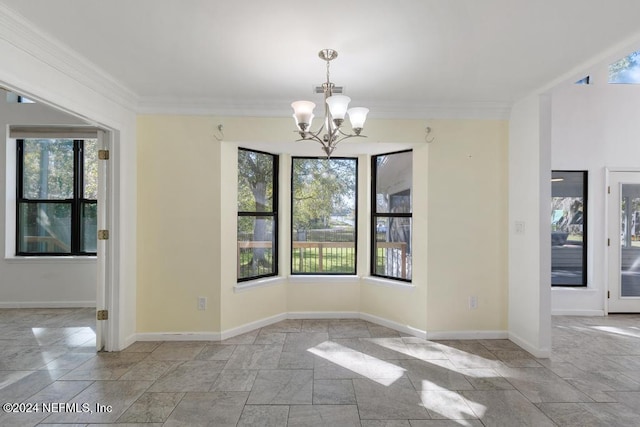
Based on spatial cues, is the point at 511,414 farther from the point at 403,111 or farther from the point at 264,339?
the point at 403,111

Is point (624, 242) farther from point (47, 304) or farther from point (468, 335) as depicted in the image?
point (47, 304)

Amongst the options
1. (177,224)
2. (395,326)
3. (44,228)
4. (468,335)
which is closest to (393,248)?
(395,326)

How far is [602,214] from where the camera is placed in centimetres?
445

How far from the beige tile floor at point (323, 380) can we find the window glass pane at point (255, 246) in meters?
0.74

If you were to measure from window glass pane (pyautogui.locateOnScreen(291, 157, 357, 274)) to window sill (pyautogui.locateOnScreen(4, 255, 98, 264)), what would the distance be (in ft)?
9.89

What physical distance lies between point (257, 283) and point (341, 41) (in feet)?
9.09

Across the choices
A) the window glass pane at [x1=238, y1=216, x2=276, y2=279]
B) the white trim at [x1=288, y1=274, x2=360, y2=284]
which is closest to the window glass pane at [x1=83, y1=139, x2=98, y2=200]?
the window glass pane at [x1=238, y1=216, x2=276, y2=279]

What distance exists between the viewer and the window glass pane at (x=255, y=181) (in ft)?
13.2

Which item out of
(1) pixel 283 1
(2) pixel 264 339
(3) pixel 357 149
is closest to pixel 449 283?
(3) pixel 357 149

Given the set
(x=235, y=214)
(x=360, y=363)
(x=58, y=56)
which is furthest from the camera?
(x=235, y=214)

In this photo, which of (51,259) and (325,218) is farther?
(51,259)

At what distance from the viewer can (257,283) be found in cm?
400

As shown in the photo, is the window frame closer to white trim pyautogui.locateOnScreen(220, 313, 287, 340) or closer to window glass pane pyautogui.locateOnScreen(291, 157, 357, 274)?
window glass pane pyautogui.locateOnScreen(291, 157, 357, 274)

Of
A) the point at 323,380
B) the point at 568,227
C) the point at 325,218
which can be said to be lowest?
the point at 323,380
